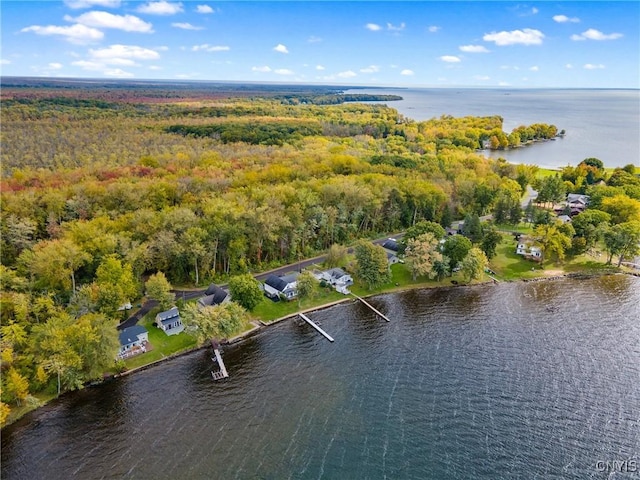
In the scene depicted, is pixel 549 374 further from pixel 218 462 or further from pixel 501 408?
pixel 218 462

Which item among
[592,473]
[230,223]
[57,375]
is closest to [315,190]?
[230,223]

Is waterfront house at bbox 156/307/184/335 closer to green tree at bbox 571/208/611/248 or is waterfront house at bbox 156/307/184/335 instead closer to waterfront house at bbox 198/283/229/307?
waterfront house at bbox 198/283/229/307

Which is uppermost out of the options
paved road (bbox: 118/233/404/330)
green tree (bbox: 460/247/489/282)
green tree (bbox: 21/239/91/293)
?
green tree (bbox: 21/239/91/293)

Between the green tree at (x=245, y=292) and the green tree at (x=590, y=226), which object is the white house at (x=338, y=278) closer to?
the green tree at (x=245, y=292)

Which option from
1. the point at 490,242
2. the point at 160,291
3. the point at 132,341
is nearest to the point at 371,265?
the point at 490,242

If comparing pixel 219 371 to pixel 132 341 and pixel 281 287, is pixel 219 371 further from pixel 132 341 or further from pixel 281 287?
pixel 281 287

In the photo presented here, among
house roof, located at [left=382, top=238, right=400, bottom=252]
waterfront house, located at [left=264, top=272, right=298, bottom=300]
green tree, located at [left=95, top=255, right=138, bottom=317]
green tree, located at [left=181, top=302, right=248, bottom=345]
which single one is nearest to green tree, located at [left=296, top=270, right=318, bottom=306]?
waterfront house, located at [left=264, top=272, right=298, bottom=300]
